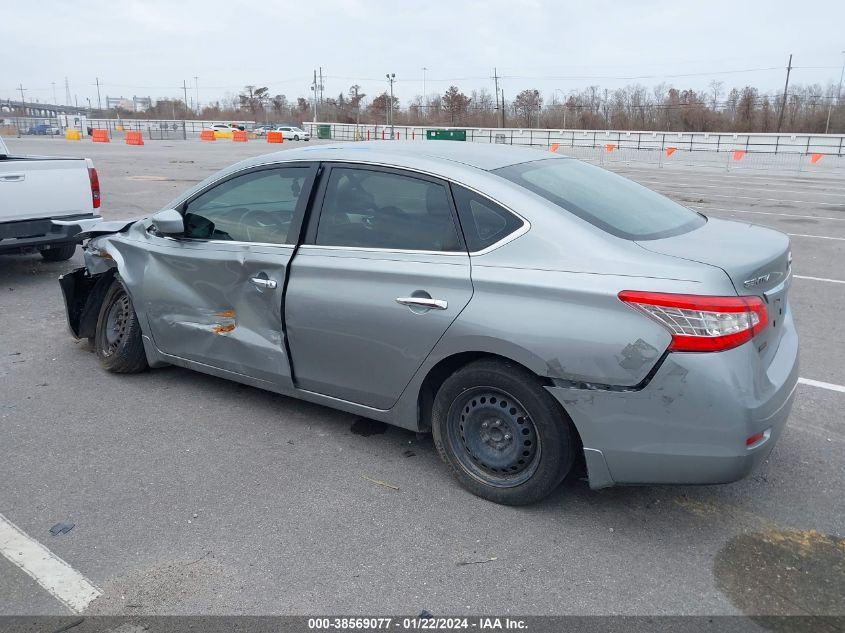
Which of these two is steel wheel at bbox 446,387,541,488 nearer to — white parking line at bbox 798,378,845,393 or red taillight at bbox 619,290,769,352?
red taillight at bbox 619,290,769,352

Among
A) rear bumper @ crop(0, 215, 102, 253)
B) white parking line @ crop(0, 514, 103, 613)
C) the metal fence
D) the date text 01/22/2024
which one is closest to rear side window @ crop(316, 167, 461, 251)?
the date text 01/22/2024

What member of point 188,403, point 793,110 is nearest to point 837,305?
point 188,403

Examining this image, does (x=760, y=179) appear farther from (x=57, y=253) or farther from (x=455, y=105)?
(x=455, y=105)

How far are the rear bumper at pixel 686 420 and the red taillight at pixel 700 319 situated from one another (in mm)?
44

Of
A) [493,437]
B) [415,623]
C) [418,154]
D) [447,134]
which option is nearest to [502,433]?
[493,437]

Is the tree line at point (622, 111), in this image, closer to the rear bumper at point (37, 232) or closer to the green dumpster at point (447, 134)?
the green dumpster at point (447, 134)

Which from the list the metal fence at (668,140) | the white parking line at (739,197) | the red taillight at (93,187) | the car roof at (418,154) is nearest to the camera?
the car roof at (418,154)

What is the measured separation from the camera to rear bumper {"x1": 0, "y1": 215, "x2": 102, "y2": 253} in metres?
7.15

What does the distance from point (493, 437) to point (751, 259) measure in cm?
140

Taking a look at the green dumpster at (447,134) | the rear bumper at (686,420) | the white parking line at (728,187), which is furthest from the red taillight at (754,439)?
the green dumpster at (447,134)

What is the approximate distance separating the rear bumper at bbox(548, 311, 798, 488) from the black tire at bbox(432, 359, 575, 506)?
0.42ft

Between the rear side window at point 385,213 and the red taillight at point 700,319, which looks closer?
the red taillight at point 700,319

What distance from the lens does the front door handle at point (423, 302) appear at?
3.28 m

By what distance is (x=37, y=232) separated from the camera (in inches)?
290
